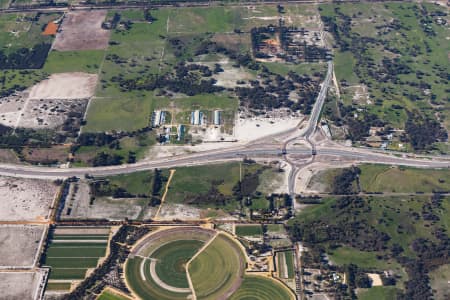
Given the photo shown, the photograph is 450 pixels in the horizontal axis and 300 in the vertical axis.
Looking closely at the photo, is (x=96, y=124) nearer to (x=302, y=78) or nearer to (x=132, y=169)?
(x=132, y=169)

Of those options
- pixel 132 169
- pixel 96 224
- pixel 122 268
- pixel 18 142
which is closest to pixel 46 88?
pixel 18 142

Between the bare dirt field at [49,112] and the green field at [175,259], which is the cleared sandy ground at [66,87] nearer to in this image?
the bare dirt field at [49,112]

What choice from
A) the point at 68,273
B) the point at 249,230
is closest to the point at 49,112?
the point at 68,273

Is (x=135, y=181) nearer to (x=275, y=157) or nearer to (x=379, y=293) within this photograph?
(x=275, y=157)

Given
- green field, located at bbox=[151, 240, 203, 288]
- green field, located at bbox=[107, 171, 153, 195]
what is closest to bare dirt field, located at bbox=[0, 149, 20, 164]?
green field, located at bbox=[107, 171, 153, 195]

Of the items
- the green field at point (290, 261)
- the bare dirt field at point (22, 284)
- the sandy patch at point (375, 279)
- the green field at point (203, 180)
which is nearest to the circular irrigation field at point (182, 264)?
the green field at point (290, 261)

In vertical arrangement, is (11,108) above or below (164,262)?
above
